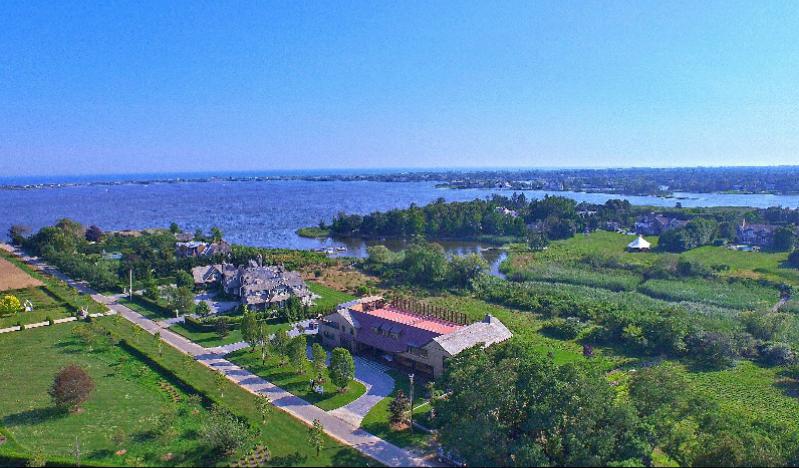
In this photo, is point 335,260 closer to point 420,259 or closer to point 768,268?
point 420,259

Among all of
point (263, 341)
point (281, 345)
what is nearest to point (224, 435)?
point (281, 345)

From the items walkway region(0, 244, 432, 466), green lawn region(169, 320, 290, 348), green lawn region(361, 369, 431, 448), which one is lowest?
green lawn region(361, 369, 431, 448)

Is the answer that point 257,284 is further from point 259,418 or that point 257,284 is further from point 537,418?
point 537,418

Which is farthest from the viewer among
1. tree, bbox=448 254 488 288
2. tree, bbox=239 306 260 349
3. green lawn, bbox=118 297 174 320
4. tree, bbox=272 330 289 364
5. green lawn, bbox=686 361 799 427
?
tree, bbox=448 254 488 288

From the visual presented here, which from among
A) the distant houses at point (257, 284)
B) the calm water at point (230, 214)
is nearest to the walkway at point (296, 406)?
the distant houses at point (257, 284)

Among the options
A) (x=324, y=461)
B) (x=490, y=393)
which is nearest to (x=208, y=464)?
(x=324, y=461)

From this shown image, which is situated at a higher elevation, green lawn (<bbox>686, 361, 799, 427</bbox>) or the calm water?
the calm water

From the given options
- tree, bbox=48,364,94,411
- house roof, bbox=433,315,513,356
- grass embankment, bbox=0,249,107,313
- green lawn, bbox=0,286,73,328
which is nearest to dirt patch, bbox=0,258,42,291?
grass embankment, bbox=0,249,107,313

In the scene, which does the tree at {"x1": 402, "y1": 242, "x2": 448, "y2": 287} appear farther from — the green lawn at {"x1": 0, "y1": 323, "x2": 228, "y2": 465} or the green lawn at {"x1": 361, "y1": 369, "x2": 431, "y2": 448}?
the green lawn at {"x1": 0, "y1": 323, "x2": 228, "y2": 465}
